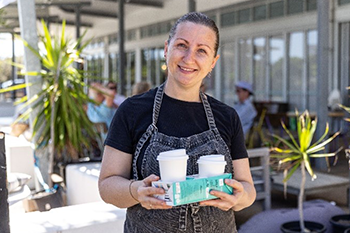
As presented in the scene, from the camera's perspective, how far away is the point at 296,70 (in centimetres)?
1191

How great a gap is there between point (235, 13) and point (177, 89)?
1268 cm

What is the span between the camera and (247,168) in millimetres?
1609

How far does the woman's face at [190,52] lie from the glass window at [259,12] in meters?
11.6

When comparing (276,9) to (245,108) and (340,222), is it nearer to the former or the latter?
(245,108)

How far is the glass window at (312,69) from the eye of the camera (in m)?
11.3

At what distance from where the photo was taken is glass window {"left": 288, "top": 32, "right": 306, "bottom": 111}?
11.7m

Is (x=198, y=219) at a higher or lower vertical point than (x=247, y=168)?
lower

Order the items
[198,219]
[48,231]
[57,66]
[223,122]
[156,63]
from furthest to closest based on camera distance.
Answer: [156,63] → [57,66] → [48,231] → [223,122] → [198,219]

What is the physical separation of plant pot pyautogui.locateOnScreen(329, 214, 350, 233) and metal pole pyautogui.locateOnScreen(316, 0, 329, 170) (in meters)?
3.69

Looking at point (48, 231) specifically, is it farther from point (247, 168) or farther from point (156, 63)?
point (156, 63)

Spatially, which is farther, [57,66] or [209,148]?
[57,66]

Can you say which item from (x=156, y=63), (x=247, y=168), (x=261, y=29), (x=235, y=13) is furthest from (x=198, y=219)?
(x=156, y=63)

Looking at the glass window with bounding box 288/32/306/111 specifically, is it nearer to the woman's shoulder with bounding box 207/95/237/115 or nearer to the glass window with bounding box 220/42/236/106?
the glass window with bounding box 220/42/236/106

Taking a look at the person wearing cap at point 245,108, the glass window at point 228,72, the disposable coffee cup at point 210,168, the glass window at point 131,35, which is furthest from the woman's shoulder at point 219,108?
the glass window at point 131,35
